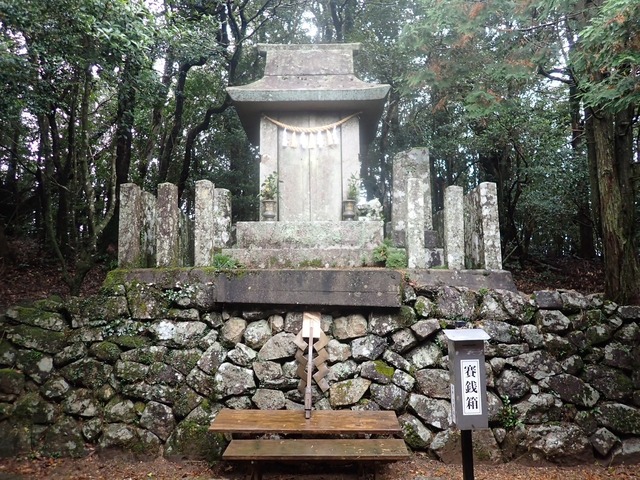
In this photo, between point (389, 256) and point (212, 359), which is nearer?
point (212, 359)

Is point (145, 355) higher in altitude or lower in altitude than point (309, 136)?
lower

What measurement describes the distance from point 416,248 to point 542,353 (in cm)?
197

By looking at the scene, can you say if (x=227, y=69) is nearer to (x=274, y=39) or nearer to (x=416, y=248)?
(x=274, y=39)

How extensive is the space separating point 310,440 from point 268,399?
89 centimetres

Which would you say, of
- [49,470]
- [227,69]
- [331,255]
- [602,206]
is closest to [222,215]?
[331,255]

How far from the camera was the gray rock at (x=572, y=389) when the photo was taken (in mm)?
5180

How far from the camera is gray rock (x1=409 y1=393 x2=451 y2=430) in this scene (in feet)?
16.5

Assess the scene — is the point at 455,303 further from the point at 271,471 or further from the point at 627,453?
the point at 271,471

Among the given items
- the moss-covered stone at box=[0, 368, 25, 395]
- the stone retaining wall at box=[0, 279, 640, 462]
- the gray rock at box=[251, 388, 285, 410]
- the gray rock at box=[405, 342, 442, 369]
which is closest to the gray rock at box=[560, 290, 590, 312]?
the stone retaining wall at box=[0, 279, 640, 462]

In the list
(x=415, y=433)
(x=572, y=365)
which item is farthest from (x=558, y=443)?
(x=415, y=433)

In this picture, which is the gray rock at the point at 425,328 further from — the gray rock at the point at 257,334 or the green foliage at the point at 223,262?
the green foliage at the point at 223,262

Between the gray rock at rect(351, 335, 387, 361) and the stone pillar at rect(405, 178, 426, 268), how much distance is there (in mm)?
1120

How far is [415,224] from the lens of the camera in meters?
5.90

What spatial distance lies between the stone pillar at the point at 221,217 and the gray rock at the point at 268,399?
2.26 m
